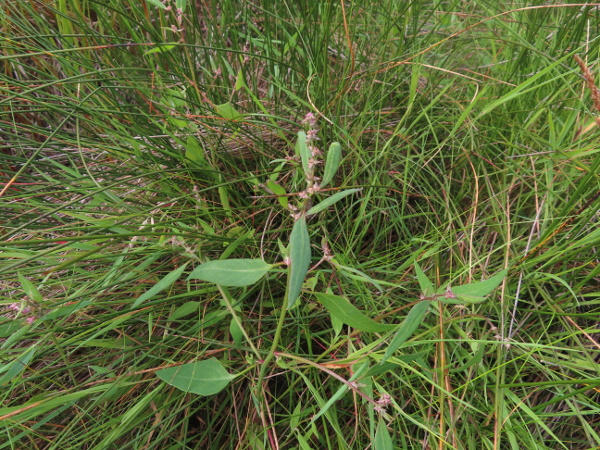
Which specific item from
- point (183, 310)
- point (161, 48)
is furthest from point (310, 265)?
point (161, 48)

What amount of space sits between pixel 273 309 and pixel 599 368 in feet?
2.03

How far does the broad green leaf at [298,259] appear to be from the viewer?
52 cm

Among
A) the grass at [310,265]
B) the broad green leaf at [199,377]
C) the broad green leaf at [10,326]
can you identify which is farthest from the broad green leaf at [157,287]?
the broad green leaf at [10,326]

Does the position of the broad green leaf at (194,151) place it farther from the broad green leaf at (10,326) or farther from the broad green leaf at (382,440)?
the broad green leaf at (382,440)

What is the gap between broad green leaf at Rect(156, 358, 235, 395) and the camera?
0.68 meters

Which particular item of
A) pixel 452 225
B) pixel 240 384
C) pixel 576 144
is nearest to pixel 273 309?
pixel 240 384

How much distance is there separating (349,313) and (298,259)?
13 cm

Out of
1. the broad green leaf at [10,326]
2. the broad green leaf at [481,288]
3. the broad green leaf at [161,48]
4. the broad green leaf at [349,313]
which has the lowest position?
the broad green leaf at [10,326]

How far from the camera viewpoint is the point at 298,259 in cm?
54

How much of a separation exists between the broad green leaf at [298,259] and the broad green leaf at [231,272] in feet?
0.24

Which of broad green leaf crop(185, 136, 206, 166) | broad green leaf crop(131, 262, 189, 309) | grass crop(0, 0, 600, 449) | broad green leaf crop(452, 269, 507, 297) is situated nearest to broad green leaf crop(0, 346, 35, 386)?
grass crop(0, 0, 600, 449)

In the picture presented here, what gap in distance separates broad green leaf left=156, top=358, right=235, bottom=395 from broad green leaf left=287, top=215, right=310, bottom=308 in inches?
9.4

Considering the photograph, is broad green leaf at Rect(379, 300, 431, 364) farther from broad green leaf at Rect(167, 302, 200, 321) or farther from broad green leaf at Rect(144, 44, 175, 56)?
broad green leaf at Rect(144, 44, 175, 56)

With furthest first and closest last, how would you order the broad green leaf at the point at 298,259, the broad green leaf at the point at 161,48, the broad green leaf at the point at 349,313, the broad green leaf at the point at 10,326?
the broad green leaf at the point at 161,48, the broad green leaf at the point at 10,326, the broad green leaf at the point at 349,313, the broad green leaf at the point at 298,259
